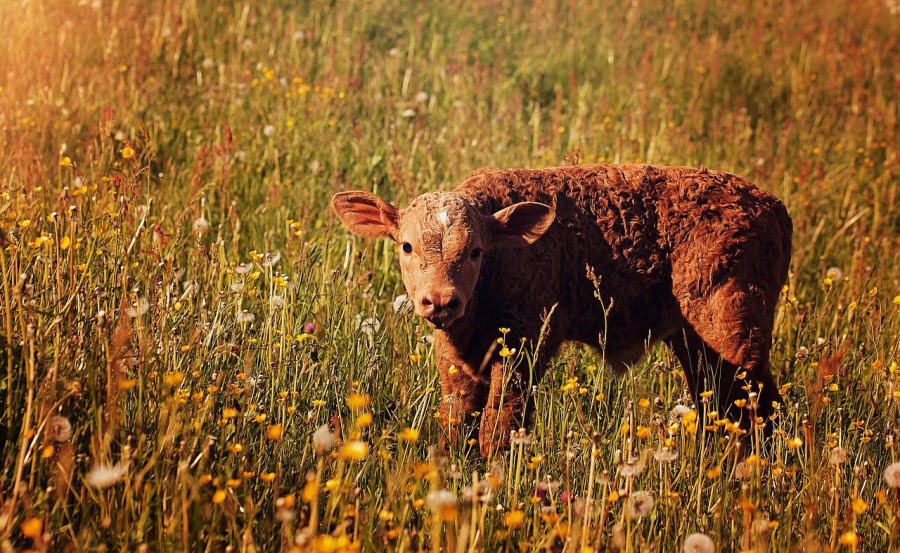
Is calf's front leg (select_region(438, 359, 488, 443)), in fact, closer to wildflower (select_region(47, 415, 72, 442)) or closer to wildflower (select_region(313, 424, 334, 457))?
wildflower (select_region(313, 424, 334, 457))

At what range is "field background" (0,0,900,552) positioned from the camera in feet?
8.03

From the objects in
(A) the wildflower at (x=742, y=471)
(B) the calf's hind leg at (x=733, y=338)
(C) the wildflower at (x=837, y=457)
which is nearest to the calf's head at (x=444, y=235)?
(B) the calf's hind leg at (x=733, y=338)

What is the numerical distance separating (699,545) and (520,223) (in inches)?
70.8

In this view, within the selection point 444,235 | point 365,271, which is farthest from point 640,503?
point 365,271

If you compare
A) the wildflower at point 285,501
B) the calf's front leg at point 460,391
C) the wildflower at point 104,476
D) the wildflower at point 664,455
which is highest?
the wildflower at point 104,476

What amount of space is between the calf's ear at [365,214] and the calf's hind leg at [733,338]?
1485 millimetres

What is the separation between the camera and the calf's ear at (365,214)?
3.90 meters

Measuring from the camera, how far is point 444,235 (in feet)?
11.6

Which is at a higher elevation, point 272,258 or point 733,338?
point 272,258

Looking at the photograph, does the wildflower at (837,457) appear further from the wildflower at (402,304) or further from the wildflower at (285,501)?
the wildflower at (402,304)

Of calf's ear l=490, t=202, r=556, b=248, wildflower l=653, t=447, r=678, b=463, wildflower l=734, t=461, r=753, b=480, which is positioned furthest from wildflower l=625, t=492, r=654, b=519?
calf's ear l=490, t=202, r=556, b=248

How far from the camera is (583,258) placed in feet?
13.4

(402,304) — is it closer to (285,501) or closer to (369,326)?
(369,326)

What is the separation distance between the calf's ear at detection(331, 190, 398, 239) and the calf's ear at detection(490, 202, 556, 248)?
0.48 m
